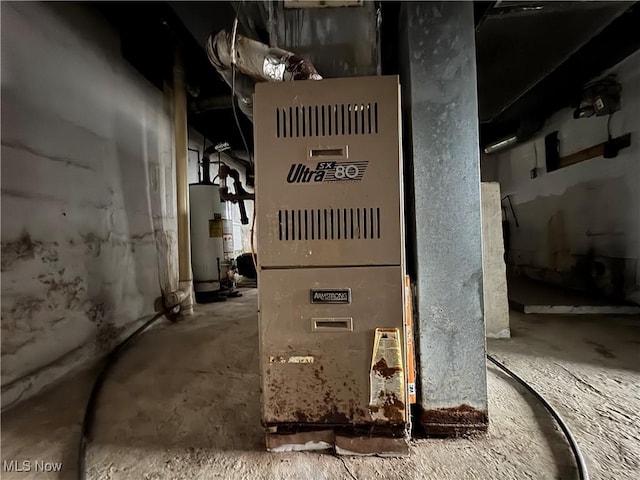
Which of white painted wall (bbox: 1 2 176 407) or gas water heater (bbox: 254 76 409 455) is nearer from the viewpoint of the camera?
gas water heater (bbox: 254 76 409 455)

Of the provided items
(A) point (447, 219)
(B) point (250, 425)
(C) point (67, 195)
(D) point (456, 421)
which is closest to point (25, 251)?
(C) point (67, 195)

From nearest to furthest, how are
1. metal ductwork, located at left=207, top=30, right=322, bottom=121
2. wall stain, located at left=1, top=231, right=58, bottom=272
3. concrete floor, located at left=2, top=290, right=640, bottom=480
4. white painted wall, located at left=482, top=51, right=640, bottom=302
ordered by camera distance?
1. concrete floor, located at left=2, top=290, right=640, bottom=480
2. metal ductwork, located at left=207, top=30, right=322, bottom=121
3. wall stain, located at left=1, top=231, right=58, bottom=272
4. white painted wall, located at left=482, top=51, right=640, bottom=302

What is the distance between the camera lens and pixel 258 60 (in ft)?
4.54

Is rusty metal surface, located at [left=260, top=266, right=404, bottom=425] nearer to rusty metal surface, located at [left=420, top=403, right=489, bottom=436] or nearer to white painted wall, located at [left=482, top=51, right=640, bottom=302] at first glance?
rusty metal surface, located at [left=420, top=403, right=489, bottom=436]

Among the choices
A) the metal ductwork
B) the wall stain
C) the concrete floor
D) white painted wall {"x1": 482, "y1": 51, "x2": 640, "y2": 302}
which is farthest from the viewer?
white painted wall {"x1": 482, "y1": 51, "x2": 640, "y2": 302}

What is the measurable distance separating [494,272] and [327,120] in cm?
202

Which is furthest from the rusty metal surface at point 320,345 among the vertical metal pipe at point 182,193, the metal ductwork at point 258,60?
the vertical metal pipe at point 182,193

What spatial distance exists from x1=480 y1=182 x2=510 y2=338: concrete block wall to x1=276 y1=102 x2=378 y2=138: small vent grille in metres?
1.73

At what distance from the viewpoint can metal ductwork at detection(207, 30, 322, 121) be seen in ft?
4.31

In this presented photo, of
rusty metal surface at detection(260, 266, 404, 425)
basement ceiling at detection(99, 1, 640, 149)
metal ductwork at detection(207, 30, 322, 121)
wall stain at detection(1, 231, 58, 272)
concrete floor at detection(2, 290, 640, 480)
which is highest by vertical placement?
basement ceiling at detection(99, 1, 640, 149)

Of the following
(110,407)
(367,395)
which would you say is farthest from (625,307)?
(110,407)

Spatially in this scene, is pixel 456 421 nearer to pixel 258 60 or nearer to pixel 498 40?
pixel 258 60

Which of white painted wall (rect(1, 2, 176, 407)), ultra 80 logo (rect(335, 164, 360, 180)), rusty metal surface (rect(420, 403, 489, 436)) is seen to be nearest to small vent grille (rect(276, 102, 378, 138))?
ultra 80 logo (rect(335, 164, 360, 180))

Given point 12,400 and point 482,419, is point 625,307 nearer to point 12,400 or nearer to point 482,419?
point 482,419
